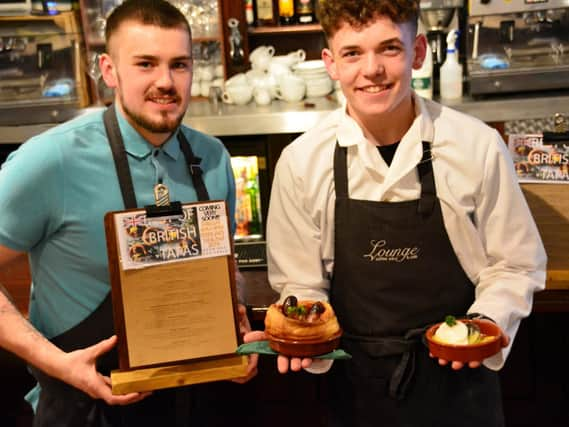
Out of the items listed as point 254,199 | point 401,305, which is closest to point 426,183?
point 401,305

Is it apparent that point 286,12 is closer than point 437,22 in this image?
No

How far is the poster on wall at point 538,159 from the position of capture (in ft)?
8.61

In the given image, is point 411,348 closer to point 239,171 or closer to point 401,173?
point 401,173

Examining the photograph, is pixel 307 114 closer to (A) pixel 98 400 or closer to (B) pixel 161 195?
(B) pixel 161 195

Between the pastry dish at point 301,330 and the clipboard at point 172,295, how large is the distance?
0.13 m

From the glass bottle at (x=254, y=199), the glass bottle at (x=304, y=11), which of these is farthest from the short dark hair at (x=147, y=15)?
the glass bottle at (x=304, y=11)

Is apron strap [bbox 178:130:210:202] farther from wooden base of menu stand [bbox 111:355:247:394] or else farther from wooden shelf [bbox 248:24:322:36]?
wooden shelf [bbox 248:24:322:36]

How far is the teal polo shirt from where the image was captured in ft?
5.76

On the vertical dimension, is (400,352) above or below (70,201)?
below

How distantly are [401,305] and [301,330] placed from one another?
0.34 metres

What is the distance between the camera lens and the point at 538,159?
2643 mm

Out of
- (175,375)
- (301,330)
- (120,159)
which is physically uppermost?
(120,159)

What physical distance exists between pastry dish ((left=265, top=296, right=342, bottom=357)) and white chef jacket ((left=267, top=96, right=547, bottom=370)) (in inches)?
6.7

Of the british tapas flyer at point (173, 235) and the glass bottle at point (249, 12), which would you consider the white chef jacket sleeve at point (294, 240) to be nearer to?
the british tapas flyer at point (173, 235)
